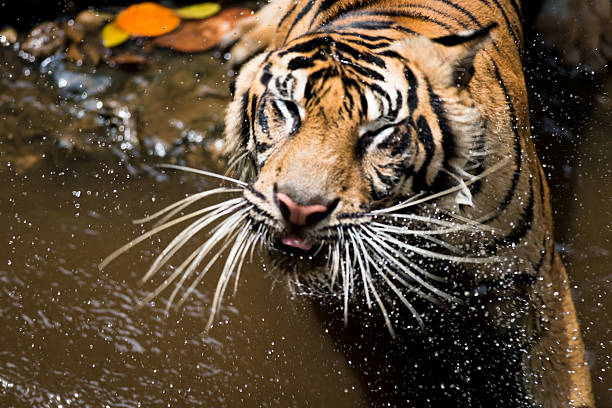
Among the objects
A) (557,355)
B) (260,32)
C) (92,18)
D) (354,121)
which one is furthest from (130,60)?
(557,355)

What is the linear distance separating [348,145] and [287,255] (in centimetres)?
36

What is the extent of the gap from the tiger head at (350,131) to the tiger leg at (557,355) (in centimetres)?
47

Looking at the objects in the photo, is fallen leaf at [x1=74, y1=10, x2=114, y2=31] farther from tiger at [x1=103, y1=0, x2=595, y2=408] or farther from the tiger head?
the tiger head

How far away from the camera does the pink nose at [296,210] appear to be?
1.63m

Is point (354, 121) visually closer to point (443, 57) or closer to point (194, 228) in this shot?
point (443, 57)

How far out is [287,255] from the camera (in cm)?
187

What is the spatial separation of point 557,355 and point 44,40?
3.04 m

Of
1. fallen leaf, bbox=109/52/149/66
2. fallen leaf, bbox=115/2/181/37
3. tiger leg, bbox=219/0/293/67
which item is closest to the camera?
tiger leg, bbox=219/0/293/67

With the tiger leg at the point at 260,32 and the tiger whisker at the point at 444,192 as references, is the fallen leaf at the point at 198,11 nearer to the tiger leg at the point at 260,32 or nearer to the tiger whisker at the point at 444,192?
the tiger leg at the point at 260,32

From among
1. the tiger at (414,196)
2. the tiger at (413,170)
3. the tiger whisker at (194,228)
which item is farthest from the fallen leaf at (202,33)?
the tiger whisker at (194,228)

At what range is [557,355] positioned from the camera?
7.04 feet

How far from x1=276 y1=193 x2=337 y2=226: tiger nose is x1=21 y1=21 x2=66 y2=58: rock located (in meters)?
2.51

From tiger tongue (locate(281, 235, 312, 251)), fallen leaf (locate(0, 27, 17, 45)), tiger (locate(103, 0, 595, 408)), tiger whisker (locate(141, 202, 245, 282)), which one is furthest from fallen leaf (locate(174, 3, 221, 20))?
tiger tongue (locate(281, 235, 312, 251))

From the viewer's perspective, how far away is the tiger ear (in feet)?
5.90
